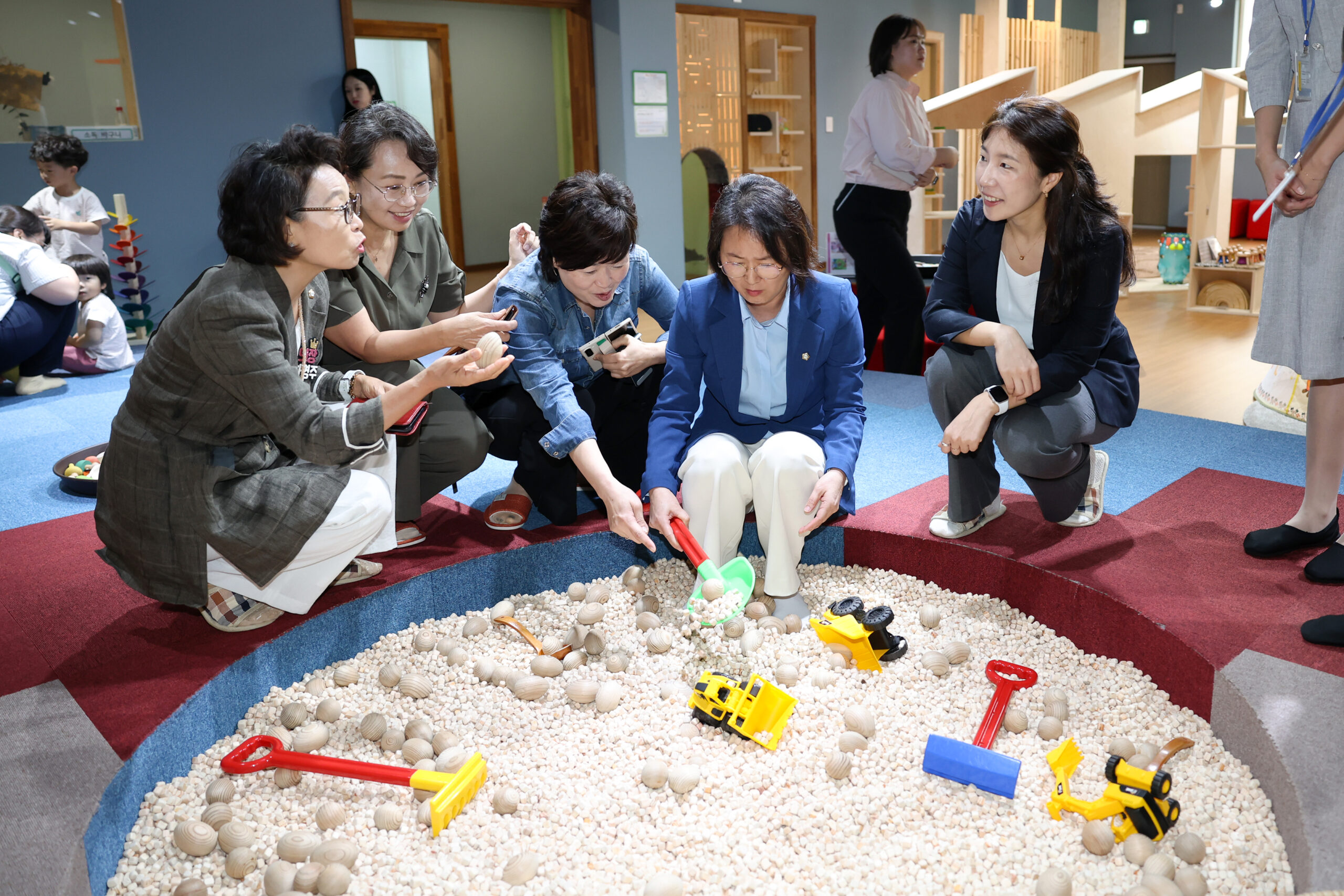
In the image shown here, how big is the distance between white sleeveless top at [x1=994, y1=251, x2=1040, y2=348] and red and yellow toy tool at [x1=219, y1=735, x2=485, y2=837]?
1509mm

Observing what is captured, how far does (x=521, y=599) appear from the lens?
7.29ft

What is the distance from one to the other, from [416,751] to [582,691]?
315 millimetres

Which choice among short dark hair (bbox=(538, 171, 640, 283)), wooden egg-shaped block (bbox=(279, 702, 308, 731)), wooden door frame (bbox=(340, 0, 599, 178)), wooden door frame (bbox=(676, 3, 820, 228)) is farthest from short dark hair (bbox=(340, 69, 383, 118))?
wooden egg-shaped block (bbox=(279, 702, 308, 731))

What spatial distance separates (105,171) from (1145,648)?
6.13 meters

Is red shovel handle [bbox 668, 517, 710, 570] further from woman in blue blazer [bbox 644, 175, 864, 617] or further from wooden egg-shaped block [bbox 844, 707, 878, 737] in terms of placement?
wooden egg-shaped block [bbox 844, 707, 878, 737]

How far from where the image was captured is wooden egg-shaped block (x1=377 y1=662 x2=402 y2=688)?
1.87 meters

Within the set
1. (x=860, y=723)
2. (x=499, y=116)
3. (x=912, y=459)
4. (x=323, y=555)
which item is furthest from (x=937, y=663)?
(x=499, y=116)

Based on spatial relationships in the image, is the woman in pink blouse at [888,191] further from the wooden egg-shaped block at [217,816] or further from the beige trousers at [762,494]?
the wooden egg-shaped block at [217,816]

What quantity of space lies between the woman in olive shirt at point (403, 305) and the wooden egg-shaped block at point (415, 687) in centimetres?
55

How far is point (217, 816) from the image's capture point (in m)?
1.47

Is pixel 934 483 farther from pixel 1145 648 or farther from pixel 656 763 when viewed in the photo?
pixel 656 763

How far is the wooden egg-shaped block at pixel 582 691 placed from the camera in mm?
1798

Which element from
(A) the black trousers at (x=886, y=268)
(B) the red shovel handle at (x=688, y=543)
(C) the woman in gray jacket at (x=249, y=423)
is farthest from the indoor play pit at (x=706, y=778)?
(A) the black trousers at (x=886, y=268)

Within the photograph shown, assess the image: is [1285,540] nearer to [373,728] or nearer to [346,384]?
[373,728]
